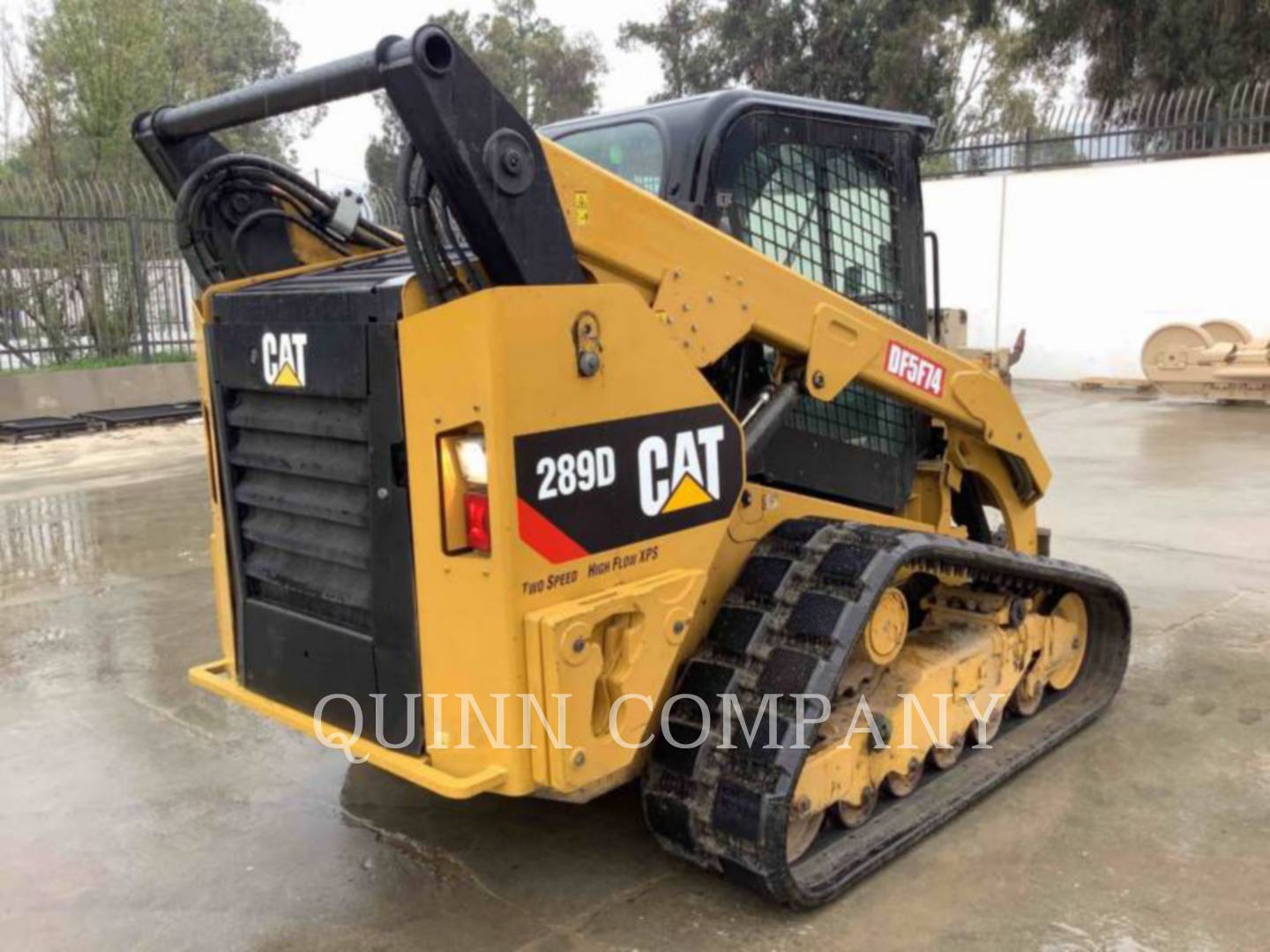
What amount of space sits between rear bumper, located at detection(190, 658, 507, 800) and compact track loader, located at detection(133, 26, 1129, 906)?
0.01m

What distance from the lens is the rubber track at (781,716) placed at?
2.77 meters

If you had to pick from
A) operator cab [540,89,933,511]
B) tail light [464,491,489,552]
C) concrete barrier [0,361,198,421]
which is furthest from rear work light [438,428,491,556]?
concrete barrier [0,361,198,421]

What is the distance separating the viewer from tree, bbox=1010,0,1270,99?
18469mm

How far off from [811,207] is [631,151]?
595mm

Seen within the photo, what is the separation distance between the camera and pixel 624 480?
2.65m

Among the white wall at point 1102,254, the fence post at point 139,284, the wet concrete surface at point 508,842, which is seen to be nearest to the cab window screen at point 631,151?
the wet concrete surface at point 508,842

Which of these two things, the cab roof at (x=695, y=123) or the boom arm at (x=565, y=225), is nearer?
the boom arm at (x=565, y=225)

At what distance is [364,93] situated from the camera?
237cm

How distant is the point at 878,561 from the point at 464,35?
45.8m

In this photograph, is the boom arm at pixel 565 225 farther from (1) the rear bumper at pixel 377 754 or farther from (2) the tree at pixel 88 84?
(2) the tree at pixel 88 84

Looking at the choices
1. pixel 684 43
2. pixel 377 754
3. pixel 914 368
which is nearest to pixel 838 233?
pixel 914 368

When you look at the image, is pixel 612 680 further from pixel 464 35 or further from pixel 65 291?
pixel 464 35

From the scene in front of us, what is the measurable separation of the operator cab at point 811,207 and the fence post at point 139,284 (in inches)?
463

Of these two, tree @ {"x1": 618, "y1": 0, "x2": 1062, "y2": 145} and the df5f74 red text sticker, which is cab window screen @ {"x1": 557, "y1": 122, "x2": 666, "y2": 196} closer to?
the df5f74 red text sticker
